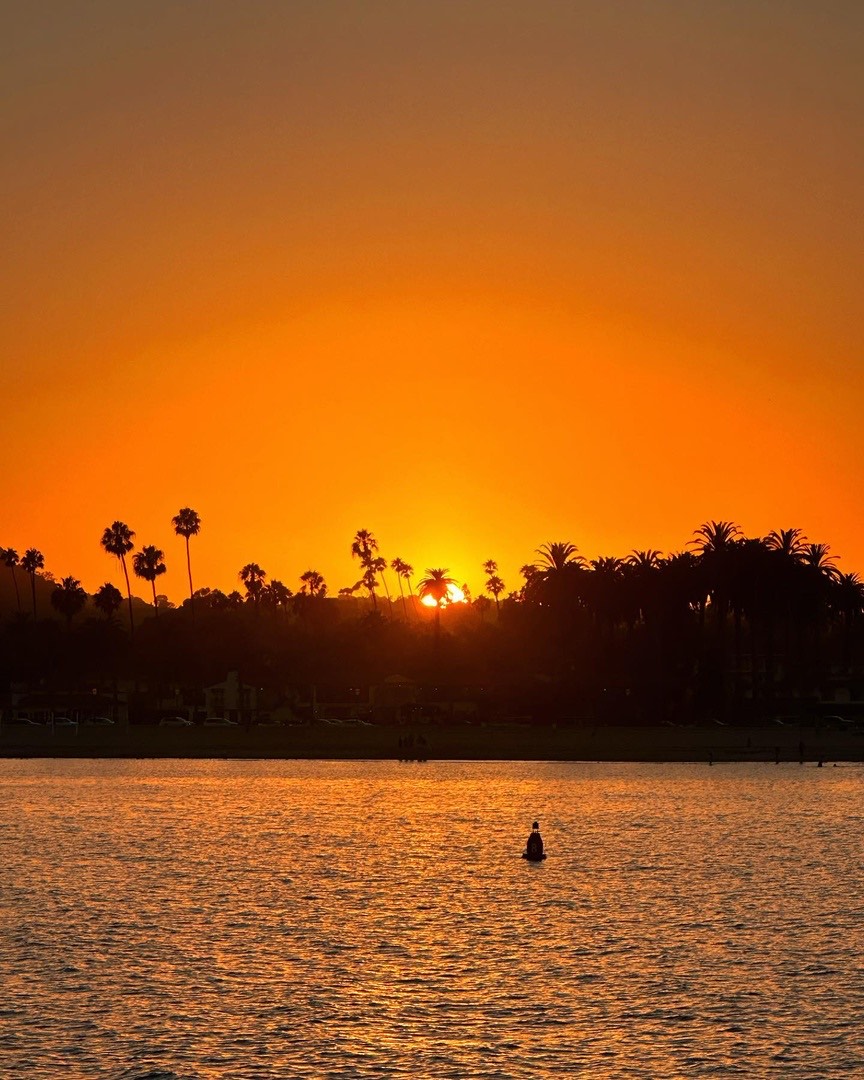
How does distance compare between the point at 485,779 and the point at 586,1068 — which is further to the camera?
the point at 485,779

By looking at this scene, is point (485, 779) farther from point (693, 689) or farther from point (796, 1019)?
point (796, 1019)

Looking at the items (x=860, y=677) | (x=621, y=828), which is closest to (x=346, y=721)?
(x=860, y=677)

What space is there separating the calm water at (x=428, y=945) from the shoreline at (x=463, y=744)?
57.2 metres

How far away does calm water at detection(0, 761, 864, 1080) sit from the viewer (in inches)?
1083

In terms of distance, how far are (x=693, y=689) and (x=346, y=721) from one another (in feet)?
149

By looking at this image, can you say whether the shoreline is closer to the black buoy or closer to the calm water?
the calm water

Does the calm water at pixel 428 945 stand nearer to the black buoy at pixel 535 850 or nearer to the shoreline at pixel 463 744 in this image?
the black buoy at pixel 535 850

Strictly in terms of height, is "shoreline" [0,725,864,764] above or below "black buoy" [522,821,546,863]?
above

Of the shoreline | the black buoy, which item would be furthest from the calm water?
the shoreline

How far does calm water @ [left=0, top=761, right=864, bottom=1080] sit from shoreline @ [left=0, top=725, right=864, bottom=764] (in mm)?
57239

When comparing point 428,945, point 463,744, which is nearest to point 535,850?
point 428,945

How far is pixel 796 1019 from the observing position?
30391 mm

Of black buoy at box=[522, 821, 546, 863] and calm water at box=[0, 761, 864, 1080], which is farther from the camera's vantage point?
black buoy at box=[522, 821, 546, 863]

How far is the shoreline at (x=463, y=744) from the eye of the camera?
141500 millimetres
